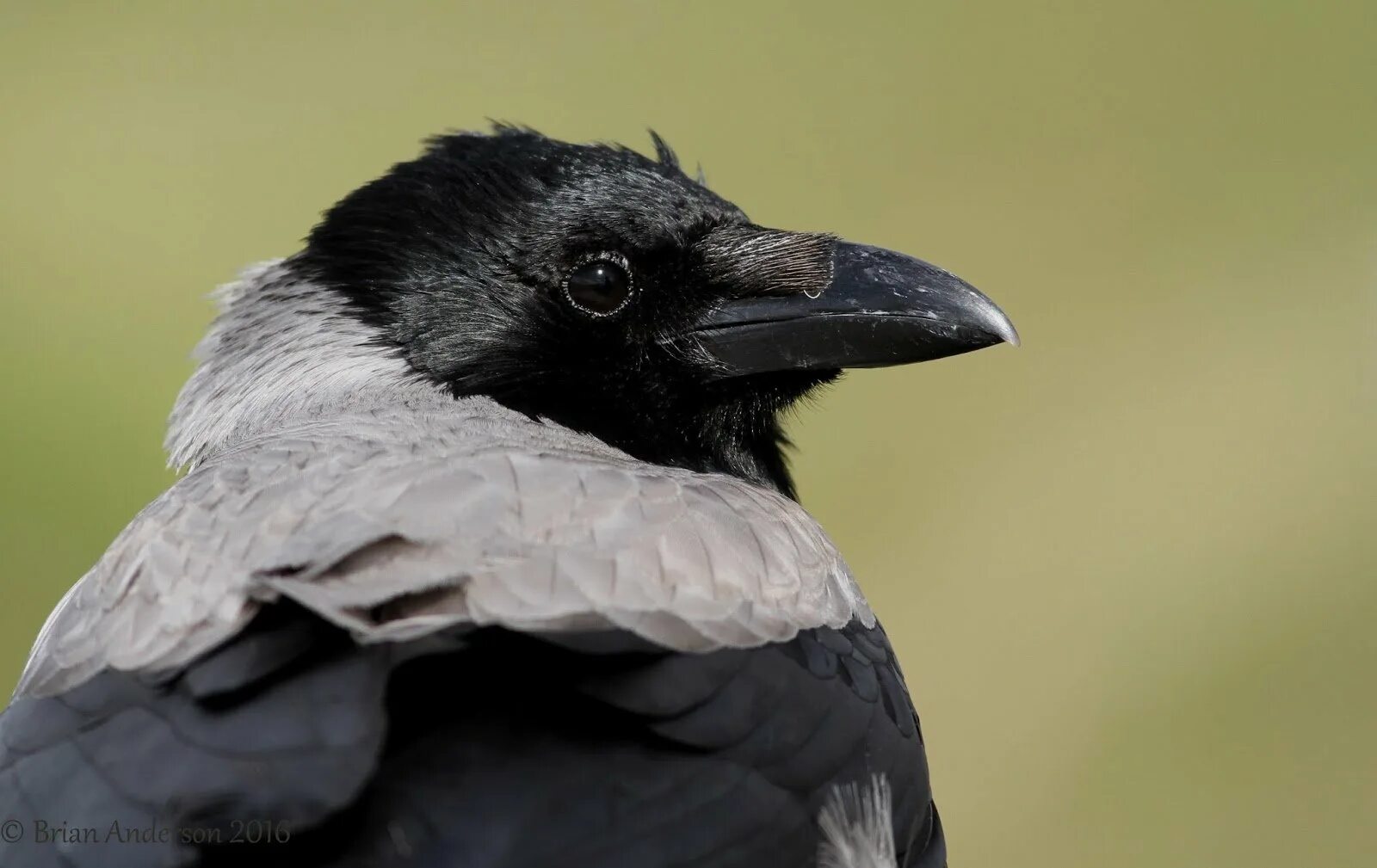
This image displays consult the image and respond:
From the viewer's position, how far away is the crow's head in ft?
12.5

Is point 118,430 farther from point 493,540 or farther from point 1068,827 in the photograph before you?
point 493,540

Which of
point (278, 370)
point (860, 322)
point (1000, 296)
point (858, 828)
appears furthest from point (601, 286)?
point (1000, 296)

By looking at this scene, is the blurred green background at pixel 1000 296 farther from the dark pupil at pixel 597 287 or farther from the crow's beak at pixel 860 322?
the dark pupil at pixel 597 287

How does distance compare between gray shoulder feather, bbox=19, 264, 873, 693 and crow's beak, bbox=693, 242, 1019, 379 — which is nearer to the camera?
gray shoulder feather, bbox=19, 264, 873, 693

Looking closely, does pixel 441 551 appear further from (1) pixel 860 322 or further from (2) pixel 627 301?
(1) pixel 860 322

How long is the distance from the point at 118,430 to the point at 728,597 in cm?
609

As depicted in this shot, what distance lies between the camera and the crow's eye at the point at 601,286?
12.6 feet

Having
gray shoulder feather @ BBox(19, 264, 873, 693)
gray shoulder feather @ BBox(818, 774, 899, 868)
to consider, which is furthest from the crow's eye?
gray shoulder feather @ BBox(818, 774, 899, 868)

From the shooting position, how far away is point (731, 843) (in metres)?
2.36

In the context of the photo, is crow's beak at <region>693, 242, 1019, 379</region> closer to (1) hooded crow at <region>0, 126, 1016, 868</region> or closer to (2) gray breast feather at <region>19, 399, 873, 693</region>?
(1) hooded crow at <region>0, 126, 1016, 868</region>

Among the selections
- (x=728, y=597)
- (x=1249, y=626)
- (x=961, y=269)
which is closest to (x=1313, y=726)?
(x=1249, y=626)

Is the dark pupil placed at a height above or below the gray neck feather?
above

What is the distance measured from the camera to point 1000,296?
29.0ft

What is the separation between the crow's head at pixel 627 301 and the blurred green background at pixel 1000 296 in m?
3.67
